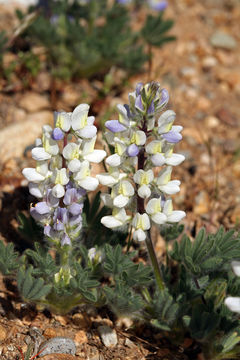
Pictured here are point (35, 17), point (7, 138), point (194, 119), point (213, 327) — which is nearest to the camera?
point (213, 327)

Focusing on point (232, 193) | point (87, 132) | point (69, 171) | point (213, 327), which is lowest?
point (232, 193)

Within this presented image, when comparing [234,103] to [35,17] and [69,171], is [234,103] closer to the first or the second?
[35,17]

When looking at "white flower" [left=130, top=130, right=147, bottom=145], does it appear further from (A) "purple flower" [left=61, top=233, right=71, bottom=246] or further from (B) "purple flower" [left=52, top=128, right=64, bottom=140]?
(A) "purple flower" [left=61, top=233, right=71, bottom=246]

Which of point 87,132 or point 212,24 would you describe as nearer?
point 87,132

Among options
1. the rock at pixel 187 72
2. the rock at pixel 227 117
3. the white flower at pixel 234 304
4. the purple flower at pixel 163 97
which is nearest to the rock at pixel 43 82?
the rock at pixel 187 72

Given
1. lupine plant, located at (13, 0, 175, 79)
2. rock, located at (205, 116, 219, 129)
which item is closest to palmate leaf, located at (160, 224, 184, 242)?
rock, located at (205, 116, 219, 129)

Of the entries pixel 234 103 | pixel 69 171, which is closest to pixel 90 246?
pixel 69 171
